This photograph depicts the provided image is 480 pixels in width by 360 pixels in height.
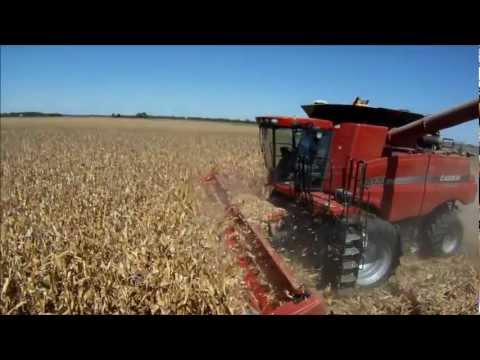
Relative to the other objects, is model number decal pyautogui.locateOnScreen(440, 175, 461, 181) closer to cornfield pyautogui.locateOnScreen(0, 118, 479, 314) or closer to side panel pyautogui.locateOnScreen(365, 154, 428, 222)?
side panel pyautogui.locateOnScreen(365, 154, 428, 222)

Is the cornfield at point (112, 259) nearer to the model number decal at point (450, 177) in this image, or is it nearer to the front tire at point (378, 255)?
the front tire at point (378, 255)

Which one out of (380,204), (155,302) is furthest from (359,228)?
(155,302)

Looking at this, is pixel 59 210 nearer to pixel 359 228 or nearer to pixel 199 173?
pixel 359 228

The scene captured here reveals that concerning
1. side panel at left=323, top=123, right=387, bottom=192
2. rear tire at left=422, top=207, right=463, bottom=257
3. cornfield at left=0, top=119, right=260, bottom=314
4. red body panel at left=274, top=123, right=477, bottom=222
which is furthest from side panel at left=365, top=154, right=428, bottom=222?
cornfield at left=0, top=119, right=260, bottom=314

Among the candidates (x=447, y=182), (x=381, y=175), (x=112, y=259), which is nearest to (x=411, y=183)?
(x=381, y=175)

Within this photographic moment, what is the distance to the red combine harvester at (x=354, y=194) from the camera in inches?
150

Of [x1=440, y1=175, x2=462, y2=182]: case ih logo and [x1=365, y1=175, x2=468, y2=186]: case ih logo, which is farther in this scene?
[x1=440, y1=175, x2=462, y2=182]: case ih logo

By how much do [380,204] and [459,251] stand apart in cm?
224

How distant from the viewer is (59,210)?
16.2 feet

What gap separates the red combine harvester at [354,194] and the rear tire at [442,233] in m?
0.02

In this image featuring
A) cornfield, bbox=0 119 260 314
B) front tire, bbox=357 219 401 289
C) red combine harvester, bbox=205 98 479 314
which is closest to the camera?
cornfield, bbox=0 119 260 314

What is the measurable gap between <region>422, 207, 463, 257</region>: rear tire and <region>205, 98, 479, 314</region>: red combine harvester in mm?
15

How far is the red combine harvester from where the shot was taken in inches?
150

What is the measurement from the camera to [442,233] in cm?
532
